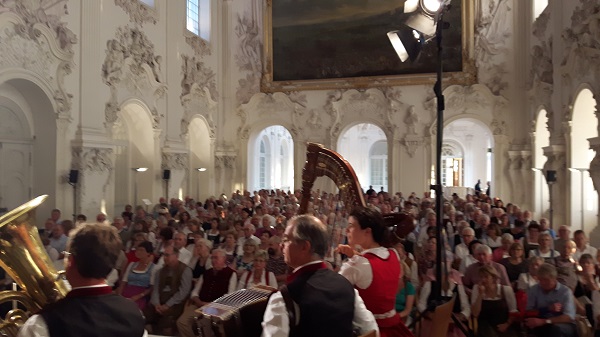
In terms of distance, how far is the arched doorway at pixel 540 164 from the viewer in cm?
1803

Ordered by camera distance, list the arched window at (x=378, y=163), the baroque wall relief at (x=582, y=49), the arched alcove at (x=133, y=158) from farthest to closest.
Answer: the arched window at (x=378, y=163) < the arched alcove at (x=133, y=158) < the baroque wall relief at (x=582, y=49)

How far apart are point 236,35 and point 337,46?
4.48m

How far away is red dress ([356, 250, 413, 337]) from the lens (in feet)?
11.2

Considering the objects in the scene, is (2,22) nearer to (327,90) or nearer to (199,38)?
(199,38)

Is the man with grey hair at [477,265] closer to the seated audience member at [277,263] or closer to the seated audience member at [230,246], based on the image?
the seated audience member at [277,263]

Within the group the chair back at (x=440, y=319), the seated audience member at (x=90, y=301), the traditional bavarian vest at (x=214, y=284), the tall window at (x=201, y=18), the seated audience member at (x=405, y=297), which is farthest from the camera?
the tall window at (x=201, y=18)

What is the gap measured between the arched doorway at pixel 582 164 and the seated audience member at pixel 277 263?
9455 mm

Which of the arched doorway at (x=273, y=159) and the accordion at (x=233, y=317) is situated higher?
the arched doorway at (x=273, y=159)

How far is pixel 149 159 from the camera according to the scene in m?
17.2

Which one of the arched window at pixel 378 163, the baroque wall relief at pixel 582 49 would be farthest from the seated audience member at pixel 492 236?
the arched window at pixel 378 163

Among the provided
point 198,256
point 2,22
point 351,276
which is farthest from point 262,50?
point 351,276

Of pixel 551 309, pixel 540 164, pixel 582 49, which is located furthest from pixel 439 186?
pixel 540 164

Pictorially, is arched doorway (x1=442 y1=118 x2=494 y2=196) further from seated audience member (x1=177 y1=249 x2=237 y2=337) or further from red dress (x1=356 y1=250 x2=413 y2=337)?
red dress (x1=356 y1=250 x2=413 y2=337)

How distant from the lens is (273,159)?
32438 mm
